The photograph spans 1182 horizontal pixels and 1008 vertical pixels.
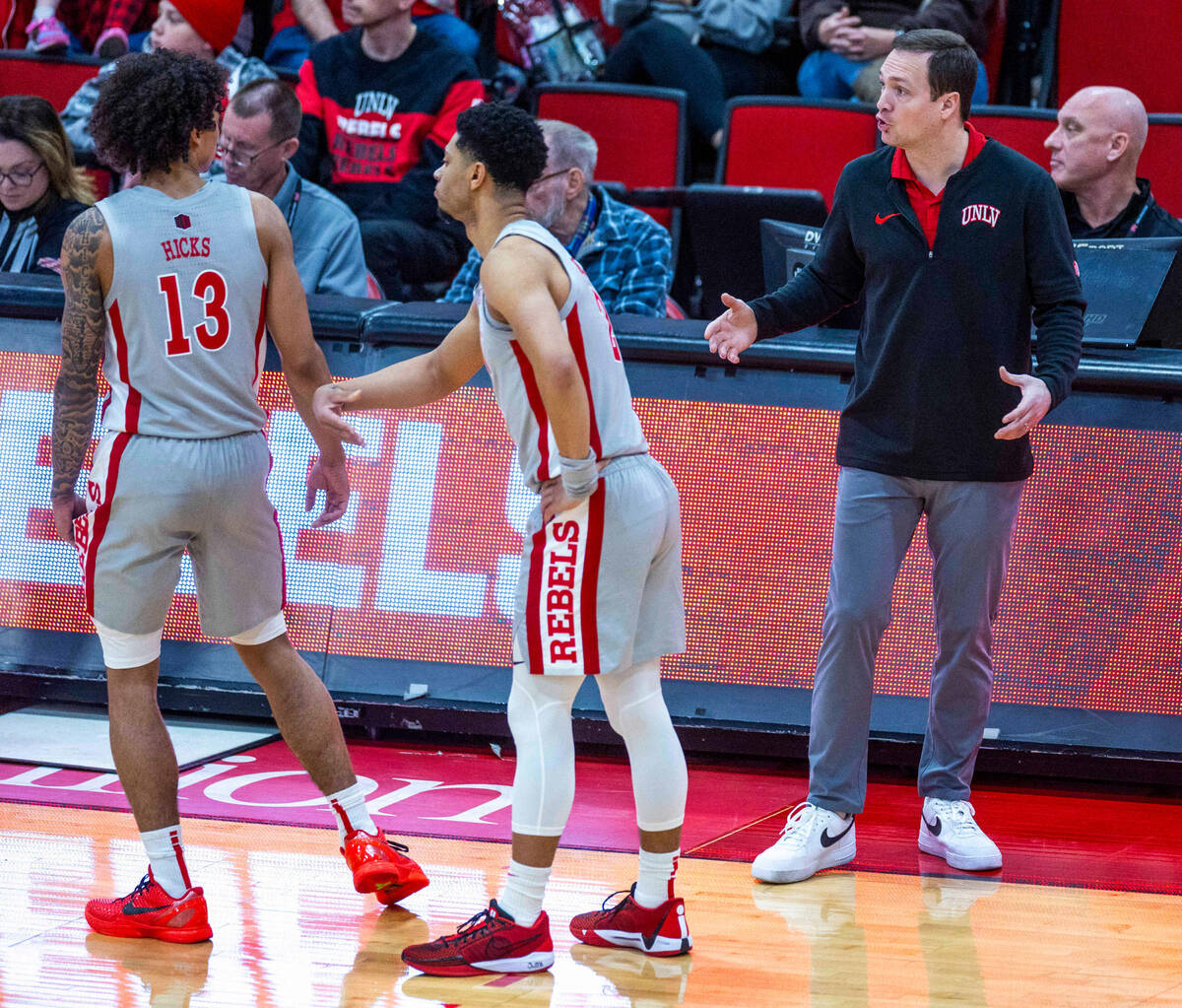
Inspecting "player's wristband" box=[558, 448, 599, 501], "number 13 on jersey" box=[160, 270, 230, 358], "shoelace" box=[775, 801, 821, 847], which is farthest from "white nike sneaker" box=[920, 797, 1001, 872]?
"number 13 on jersey" box=[160, 270, 230, 358]

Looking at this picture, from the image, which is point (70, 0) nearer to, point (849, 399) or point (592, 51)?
point (592, 51)

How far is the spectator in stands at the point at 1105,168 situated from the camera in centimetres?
517

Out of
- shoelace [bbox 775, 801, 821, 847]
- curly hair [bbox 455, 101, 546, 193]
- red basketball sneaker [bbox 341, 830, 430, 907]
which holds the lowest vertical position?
→ shoelace [bbox 775, 801, 821, 847]

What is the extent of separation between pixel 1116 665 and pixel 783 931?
163 centimetres

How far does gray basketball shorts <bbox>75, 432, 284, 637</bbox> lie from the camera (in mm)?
3260

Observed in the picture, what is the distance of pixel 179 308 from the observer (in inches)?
129

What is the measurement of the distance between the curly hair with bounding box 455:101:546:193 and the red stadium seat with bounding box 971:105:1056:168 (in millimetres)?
4075

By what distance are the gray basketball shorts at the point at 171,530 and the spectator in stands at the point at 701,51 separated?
448 centimetres

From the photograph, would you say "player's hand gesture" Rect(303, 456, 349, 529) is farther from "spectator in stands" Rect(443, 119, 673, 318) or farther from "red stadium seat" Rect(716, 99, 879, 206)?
"red stadium seat" Rect(716, 99, 879, 206)

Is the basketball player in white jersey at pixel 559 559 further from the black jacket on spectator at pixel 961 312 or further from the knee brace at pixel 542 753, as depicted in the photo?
the black jacket on spectator at pixel 961 312

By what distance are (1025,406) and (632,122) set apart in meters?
4.08

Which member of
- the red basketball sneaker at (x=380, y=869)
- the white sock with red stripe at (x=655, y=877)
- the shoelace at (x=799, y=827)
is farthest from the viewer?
the shoelace at (x=799, y=827)

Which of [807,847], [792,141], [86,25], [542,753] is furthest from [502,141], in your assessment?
[86,25]

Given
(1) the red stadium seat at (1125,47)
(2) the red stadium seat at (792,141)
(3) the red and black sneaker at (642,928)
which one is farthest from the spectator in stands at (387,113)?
(3) the red and black sneaker at (642,928)
